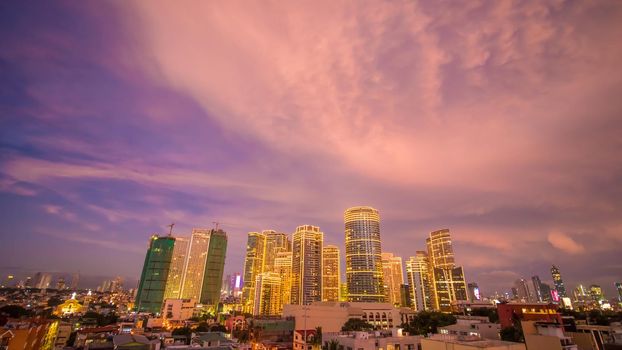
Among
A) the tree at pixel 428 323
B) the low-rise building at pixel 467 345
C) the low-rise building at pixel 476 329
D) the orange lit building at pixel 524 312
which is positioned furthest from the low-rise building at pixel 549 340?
the tree at pixel 428 323

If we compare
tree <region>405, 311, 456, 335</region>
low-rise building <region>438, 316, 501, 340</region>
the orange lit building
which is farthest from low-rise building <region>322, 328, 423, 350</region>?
the orange lit building

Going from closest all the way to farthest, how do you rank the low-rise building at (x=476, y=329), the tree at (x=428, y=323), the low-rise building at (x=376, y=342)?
the low-rise building at (x=376, y=342), the low-rise building at (x=476, y=329), the tree at (x=428, y=323)

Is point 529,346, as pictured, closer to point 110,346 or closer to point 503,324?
point 503,324

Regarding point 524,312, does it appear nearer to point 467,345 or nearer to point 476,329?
point 476,329

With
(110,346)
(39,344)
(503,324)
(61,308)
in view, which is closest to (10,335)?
(39,344)

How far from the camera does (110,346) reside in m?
50.1

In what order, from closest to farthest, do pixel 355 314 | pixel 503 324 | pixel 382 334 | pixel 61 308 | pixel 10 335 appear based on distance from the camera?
pixel 10 335 < pixel 382 334 < pixel 503 324 < pixel 355 314 < pixel 61 308

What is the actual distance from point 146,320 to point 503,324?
476 feet

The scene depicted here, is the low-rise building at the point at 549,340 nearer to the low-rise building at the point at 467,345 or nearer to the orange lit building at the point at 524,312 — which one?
the low-rise building at the point at 467,345

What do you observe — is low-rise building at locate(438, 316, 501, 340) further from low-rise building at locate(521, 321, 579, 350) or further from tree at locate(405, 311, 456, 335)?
low-rise building at locate(521, 321, 579, 350)

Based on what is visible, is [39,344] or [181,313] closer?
[39,344]

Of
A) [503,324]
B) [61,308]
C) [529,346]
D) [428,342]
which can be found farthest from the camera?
[61,308]

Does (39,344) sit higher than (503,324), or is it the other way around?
(503,324)

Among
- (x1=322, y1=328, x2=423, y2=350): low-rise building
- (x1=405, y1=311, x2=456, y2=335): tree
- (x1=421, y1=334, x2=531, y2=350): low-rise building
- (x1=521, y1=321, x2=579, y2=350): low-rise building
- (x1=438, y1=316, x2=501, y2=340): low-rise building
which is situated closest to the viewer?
(x1=421, y1=334, x2=531, y2=350): low-rise building
